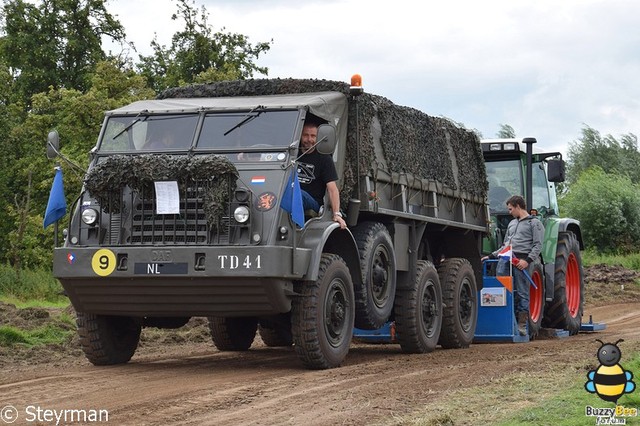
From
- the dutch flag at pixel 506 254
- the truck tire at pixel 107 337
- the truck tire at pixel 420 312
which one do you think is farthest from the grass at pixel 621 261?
the truck tire at pixel 107 337

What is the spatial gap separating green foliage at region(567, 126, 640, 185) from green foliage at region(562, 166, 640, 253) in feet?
68.6

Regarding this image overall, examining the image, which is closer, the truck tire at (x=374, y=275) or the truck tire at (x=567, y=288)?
the truck tire at (x=374, y=275)

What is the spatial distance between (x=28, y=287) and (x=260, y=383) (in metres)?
14.6

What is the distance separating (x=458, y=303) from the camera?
1471 cm

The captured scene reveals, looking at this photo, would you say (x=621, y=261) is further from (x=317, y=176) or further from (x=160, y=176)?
(x=160, y=176)

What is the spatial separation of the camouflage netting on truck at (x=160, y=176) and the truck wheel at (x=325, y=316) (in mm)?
1181

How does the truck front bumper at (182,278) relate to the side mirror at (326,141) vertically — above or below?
below

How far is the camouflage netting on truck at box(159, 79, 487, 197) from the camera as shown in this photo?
12320mm

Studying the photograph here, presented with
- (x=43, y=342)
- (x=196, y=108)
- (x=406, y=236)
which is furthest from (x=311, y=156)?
(x=43, y=342)

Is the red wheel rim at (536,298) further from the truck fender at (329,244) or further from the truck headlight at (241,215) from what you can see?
the truck headlight at (241,215)

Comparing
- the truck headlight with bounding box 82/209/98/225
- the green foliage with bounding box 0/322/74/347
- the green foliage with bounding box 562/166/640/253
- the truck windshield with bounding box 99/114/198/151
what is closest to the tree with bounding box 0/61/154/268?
the green foliage with bounding box 0/322/74/347

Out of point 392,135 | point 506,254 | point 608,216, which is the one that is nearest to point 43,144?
point 506,254

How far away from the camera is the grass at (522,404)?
7.29 metres

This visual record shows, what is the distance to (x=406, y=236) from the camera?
1354 cm
